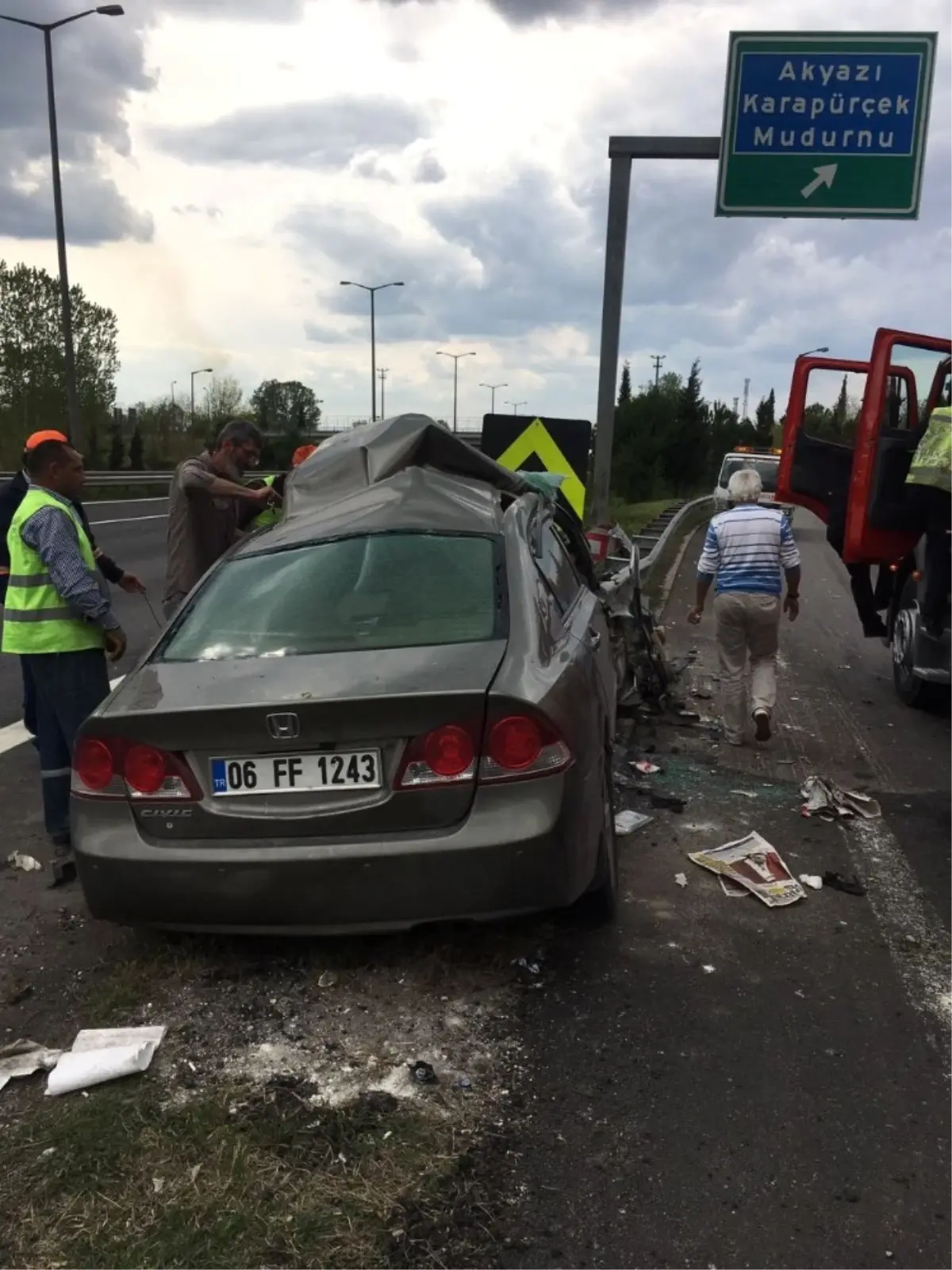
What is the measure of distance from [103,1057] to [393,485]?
2.58 metres

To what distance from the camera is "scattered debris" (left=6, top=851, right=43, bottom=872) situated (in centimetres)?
465

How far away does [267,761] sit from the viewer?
3.30 meters

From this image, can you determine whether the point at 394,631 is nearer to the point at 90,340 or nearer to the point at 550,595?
the point at 550,595

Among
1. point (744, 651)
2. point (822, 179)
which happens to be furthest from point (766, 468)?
point (744, 651)

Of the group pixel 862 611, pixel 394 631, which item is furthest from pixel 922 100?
pixel 394 631

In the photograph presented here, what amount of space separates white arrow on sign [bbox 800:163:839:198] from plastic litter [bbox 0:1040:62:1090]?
30.1ft

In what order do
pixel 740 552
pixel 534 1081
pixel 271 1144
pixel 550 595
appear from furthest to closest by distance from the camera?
pixel 740 552, pixel 550 595, pixel 534 1081, pixel 271 1144

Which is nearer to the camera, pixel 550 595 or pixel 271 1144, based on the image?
pixel 271 1144

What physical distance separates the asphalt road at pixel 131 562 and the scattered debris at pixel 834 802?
4.92 metres

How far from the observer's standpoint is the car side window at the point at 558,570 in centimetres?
437

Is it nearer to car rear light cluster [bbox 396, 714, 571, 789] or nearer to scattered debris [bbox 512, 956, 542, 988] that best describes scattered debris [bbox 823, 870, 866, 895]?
scattered debris [bbox 512, 956, 542, 988]

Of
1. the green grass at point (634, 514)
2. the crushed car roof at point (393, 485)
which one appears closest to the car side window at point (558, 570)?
the crushed car roof at point (393, 485)

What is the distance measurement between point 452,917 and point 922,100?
8965 millimetres

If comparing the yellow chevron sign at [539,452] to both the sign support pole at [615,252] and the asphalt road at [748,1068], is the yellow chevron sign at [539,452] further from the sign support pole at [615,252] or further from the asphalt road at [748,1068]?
the asphalt road at [748,1068]
